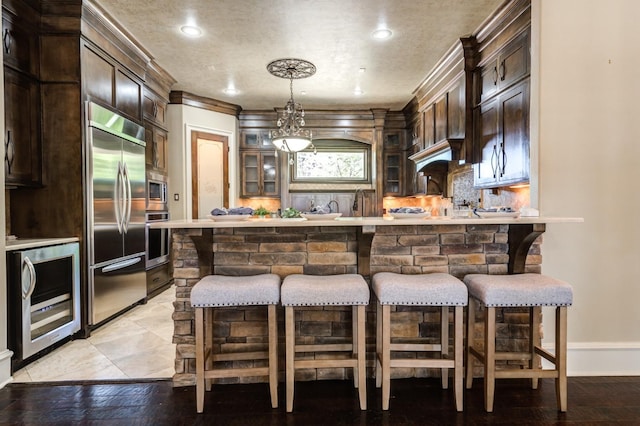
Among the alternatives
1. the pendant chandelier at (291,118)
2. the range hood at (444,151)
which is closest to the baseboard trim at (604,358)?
the range hood at (444,151)

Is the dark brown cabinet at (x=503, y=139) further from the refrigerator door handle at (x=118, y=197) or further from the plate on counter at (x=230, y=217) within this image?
the refrigerator door handle at (x=118, y=197)

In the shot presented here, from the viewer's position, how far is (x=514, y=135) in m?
2.90

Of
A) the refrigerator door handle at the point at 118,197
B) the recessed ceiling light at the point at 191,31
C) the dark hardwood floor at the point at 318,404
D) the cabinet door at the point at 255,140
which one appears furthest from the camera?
the cabinet door at the point at 255,140

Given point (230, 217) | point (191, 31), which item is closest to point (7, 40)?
point (191, 31)

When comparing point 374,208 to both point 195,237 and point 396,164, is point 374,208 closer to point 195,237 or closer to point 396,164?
point 396,164

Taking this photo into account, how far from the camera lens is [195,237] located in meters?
2.14

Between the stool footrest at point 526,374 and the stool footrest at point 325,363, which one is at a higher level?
the stool footrest at point 325,363

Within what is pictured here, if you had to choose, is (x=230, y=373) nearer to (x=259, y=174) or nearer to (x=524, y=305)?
(x=524, y=305)

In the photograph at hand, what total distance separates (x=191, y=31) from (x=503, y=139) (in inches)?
122

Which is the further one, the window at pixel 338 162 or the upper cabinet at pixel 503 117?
the window at pixel 338 162

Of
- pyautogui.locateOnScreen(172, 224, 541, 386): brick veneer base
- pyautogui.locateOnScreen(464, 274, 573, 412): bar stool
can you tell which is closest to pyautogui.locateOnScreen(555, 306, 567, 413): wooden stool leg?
pyautogui.locateOnScreen(464, 274, 573, 412): bar stool

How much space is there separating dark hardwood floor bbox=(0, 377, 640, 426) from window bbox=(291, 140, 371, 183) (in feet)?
15.3

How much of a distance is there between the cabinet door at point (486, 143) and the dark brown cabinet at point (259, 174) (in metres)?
3.54

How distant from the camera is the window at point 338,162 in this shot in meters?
6.56
